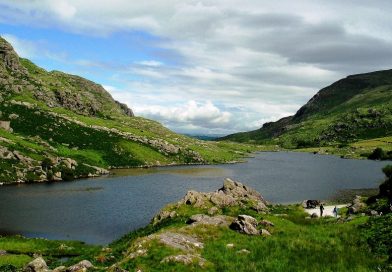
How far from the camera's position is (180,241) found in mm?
41906

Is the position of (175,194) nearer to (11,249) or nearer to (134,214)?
(134,214)

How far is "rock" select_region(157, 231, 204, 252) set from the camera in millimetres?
40156

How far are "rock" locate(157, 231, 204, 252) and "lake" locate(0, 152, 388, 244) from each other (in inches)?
1478

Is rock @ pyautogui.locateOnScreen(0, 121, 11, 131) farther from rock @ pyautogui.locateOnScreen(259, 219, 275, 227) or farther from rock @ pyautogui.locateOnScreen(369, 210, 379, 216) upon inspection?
rock @ pyautogui.locateOnScreen(369, 210, 379, 216)

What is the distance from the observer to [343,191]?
144625 millimetres

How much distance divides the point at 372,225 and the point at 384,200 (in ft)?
105

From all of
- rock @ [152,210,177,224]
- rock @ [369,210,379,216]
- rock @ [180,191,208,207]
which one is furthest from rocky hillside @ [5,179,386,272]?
rock @ [180,191,208,207]

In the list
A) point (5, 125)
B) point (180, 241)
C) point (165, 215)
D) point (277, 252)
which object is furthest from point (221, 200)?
point (5, 125)

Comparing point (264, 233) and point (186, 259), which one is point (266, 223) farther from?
point (186, 259)

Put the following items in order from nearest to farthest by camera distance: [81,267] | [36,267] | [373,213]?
[81,267] → [36,267] → [373,213]

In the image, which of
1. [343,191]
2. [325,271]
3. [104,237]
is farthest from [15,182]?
[325,271]

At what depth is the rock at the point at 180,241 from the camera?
40.2 m

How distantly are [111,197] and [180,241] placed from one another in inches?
3576

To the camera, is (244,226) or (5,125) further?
(5,125)
